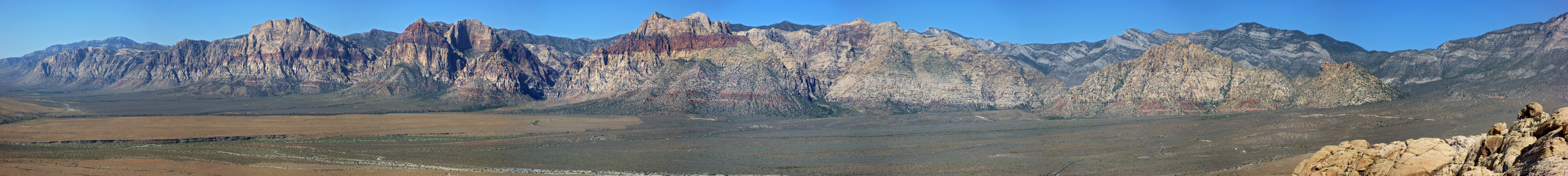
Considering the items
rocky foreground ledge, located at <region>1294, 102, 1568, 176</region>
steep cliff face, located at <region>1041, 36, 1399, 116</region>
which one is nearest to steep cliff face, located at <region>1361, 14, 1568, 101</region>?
steep cliff face, located at <region>1041, 36, 1399, 116</region>

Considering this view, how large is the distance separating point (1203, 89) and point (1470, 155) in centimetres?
13114

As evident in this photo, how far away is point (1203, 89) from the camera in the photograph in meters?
156

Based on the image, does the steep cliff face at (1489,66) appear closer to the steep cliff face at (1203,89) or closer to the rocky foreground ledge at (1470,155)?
the steep cliff face at (1203,89)

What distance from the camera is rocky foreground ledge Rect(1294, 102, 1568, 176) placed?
2541 cm

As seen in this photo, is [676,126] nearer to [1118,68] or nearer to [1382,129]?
[1118,68]

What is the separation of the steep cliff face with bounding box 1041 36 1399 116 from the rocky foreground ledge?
109033 millimetres

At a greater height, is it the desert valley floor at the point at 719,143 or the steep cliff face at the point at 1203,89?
the steep cliff face at the point at 1203,89

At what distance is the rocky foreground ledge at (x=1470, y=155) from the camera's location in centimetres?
2541

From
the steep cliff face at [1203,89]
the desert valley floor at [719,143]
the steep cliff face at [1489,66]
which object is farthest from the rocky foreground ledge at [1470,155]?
the steep cliff face at [1489,66]

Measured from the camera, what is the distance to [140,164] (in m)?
77.2

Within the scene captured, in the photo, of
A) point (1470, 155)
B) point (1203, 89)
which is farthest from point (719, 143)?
point (1203, 89)

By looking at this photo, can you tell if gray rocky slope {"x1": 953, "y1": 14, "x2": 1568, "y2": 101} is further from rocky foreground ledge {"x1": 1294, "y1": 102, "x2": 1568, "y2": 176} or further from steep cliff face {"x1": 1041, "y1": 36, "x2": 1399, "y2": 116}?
rocky foreground ledge {"x1": 1294, "y1": 102, "x2": 1568, "y2": 176}

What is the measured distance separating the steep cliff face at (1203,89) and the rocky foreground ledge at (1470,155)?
10903 centimetres

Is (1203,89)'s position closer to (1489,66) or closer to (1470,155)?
(1489,66)
